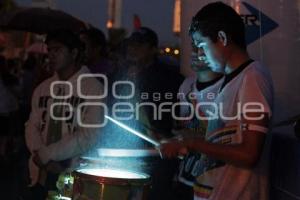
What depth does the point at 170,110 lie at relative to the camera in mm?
4730

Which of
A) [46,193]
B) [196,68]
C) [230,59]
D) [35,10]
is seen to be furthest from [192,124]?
[35,10]

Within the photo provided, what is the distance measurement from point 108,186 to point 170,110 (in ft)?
6.13

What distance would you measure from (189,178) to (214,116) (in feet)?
2.91

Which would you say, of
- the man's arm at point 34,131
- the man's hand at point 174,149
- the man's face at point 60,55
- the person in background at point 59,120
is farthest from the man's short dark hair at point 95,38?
the man's hand at point 174,149

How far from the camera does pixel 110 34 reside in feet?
159

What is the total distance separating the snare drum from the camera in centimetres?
295

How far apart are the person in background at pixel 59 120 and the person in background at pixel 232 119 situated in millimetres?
1683

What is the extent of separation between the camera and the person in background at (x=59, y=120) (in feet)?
14.6

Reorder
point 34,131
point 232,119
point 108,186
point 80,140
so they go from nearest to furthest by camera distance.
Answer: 1. point 232,119
2. point 108,186
3. point 80,140
4. point 34,131

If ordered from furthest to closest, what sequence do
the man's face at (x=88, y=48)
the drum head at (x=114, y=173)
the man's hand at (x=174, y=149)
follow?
the man's face at (x=88, y=48) → the drum head at (x=114, y=173) → the man's hand at (x=174, y=149)

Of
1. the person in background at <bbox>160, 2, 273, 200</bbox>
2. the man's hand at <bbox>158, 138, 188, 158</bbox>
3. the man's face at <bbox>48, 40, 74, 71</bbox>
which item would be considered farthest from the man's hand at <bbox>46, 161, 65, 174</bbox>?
the man's hand at <bbox>158, 138, 188, 158</bbox>

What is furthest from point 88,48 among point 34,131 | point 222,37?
point 222,37

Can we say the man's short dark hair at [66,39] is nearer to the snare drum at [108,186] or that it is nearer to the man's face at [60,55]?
the man's face at [60,55]

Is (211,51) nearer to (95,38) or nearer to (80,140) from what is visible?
(80,140)
